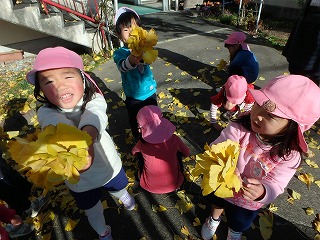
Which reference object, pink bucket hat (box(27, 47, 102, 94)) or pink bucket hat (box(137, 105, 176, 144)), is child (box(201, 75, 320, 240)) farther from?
pink bucket hat (box(27, 47, 102, 94))

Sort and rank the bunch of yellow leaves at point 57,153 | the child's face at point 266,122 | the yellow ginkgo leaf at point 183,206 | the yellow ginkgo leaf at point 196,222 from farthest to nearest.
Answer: the yellow ginkgo leaf at point 183,206
the yellow ginkgo leaf at point 196,222
the child's face at point 266,122
the bunch of yellow leaves at point 57,153

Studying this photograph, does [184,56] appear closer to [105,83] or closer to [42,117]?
[105,83]

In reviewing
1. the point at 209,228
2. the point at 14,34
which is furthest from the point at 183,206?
the point at 14,34

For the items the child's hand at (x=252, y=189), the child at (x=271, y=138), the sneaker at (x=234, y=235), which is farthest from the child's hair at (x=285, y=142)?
the sneaker at (x=234, y=235)

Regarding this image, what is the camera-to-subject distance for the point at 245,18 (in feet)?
28.8

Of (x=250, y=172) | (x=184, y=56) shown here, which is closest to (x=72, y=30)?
(x=184, y=56)

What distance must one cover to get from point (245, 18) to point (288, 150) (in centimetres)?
854

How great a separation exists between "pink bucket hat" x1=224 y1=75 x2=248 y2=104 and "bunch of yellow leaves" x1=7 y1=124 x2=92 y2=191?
2.31 meters

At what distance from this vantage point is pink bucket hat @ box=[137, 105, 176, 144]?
2434 mm

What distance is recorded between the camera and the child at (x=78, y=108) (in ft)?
5.23

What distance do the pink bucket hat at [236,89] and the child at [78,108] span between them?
1.79m

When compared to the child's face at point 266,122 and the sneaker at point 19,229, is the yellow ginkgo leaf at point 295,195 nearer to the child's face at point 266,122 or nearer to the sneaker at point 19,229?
the child's face at point 266,122

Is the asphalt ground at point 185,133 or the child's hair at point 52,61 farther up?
the child's hair at point 52,61

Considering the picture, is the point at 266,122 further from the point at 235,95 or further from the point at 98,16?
the point at 98,16
